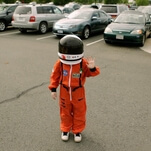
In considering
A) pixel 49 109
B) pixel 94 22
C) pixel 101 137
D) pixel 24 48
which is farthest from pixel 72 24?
pixel 101 137

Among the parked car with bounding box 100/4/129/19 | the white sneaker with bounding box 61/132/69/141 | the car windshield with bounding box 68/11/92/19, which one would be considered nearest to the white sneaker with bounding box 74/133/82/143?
the white sneaker with bounding box 61/132/69/141

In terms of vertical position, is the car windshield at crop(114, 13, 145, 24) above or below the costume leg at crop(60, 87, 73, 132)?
above

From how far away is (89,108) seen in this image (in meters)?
4.14

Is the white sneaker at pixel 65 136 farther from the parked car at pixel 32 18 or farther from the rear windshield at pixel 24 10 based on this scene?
the rear windshield at pixel 24 10

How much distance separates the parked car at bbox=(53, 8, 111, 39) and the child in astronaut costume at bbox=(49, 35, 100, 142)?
811cm

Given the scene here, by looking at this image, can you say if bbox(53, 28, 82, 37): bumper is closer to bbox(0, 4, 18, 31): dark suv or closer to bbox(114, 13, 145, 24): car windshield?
bbox(114, 13, 145, 24): car windshield

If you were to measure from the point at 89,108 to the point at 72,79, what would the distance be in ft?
4.64

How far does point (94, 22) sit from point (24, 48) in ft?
15.2

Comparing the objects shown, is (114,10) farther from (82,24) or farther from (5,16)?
(5,16)

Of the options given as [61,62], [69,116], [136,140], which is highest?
[61,62]

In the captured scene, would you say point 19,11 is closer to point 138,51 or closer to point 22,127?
point 138,51

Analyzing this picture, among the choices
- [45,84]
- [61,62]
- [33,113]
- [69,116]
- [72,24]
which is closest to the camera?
[61,62]

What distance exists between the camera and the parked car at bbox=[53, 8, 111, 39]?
432 inches

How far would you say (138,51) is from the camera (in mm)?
9109
